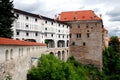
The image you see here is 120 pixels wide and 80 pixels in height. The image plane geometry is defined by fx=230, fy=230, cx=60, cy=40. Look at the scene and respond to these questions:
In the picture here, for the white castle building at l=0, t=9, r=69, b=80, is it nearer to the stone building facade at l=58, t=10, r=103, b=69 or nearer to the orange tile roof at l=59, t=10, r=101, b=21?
the stone building facade at l=58, t=10, r=103, b=69

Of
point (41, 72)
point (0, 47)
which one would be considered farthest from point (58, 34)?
point (0, 47)

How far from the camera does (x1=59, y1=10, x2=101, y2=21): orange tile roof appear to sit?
2539 inches

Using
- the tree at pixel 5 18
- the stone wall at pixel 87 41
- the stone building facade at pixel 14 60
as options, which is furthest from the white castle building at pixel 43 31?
the stone building facade at pixel 14 60

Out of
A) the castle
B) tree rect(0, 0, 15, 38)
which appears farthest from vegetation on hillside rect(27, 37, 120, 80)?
tree rect(0, 0, 15, 38)

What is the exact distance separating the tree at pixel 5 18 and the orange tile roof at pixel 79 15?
34.0 m

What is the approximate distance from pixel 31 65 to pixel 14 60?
8.44m

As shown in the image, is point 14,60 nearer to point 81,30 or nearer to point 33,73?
point 33,73

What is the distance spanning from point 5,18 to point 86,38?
1349 inches

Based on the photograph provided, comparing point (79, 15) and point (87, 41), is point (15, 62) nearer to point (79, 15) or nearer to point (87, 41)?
point (87, 41)

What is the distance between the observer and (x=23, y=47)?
26.4 meters

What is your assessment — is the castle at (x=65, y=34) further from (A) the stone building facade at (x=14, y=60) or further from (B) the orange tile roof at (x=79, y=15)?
(A) the stone building facade at (x=14, y=60)

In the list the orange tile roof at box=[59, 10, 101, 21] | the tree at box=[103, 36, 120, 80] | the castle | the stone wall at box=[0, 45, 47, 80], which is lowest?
the tree at box=[103, 36, 120, 80]

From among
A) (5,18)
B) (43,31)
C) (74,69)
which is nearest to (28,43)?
(5,18)

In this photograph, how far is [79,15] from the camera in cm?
6694
